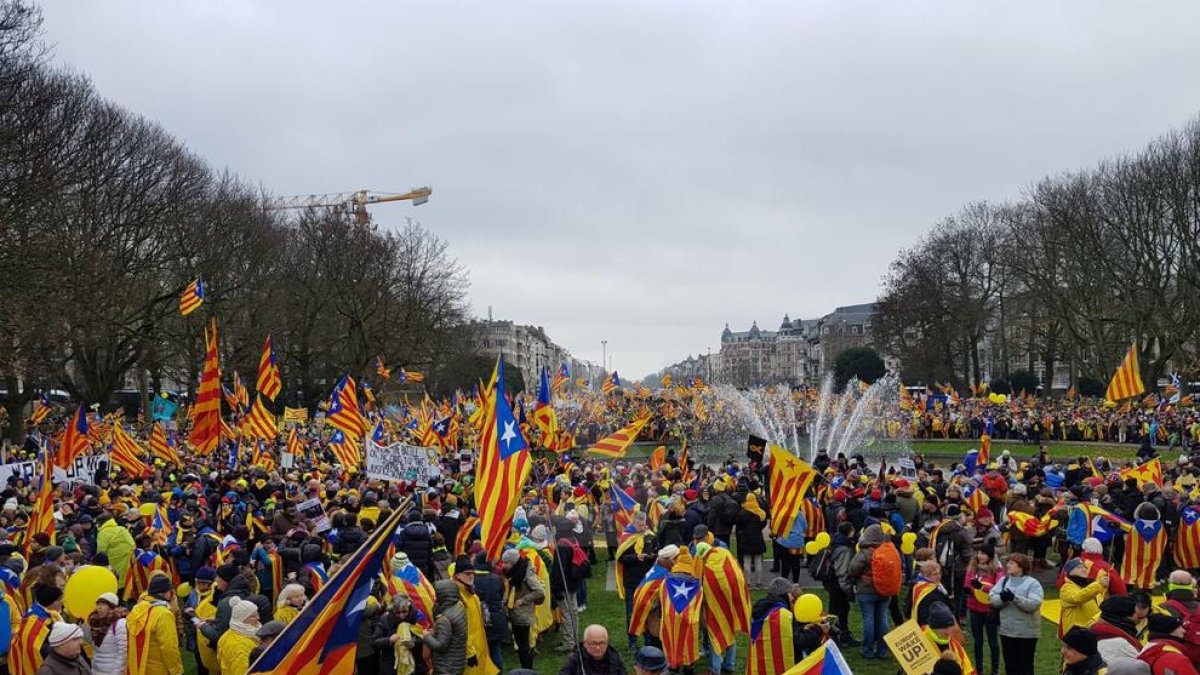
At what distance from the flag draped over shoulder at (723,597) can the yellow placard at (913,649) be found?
2702 millimetres

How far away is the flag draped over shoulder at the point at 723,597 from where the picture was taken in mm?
9328

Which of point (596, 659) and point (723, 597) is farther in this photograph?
point (723, 597)

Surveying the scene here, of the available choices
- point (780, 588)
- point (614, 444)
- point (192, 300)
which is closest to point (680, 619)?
point (780, 588)

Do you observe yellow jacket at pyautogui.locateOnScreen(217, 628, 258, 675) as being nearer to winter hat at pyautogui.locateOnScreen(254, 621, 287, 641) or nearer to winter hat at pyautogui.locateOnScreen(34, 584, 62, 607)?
winter hat at pyautogui.locateOnScreen(254, 621, 287, 641)

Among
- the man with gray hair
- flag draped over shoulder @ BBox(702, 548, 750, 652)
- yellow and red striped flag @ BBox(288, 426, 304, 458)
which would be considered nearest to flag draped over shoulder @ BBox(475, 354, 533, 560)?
the man with gray hair

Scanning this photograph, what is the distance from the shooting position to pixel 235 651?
744 cm

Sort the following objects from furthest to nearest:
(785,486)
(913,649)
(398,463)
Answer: (398,463) < (785,486) < (913,649)

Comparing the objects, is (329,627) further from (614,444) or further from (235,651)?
(614,444)

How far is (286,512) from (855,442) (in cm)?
2874

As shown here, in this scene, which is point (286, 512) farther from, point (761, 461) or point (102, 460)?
point (102, 460)

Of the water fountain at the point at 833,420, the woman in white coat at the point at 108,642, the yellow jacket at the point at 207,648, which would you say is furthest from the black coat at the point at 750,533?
the water fountain at the point at 833,420

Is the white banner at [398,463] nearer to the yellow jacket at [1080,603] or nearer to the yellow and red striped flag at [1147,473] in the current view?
the yellow and red striped flag at [1147,473]

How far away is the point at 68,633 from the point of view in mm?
6824

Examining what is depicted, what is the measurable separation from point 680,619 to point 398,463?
1248 cm
